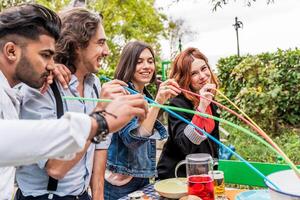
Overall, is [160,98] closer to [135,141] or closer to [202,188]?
[135,141]

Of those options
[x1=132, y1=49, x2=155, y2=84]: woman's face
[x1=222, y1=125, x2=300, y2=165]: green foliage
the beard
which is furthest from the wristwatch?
[x1=222, y1=125, x2=300, y2=165]: green foliage

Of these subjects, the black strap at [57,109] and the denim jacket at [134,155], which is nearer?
the black strap at [57,109]

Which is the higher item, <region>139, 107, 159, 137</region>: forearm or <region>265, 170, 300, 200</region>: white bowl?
<region>139, 107, 159, 137</region>: forearm

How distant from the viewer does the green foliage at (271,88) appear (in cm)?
608

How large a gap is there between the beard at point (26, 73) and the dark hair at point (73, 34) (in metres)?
0.41

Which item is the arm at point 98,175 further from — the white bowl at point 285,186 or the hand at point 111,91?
the white bowl at point 285,186

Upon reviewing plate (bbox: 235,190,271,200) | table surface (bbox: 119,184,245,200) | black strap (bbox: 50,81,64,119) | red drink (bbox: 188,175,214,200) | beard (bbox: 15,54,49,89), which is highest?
beard (bbox: 15,54,49,89)

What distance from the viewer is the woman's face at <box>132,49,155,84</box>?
233cm

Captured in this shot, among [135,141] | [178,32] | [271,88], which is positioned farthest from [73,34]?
[178,32]

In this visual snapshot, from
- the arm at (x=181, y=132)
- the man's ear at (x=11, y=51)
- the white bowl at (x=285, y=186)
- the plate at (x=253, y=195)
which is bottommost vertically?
the plate at (x=253, y=195)

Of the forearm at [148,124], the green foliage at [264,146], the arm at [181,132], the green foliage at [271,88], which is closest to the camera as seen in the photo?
the forearm at [148,124]

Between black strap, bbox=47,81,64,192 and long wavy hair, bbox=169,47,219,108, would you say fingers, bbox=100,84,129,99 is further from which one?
long wavy hair, bbox=169,47,219,108

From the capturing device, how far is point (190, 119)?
2.30m

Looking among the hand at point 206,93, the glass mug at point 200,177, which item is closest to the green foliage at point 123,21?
the hand at point 206,93
